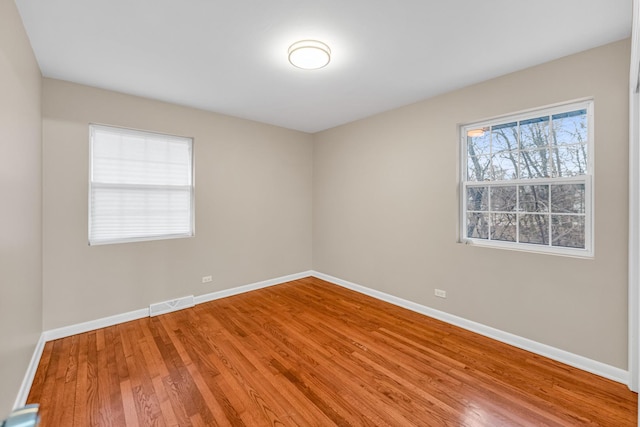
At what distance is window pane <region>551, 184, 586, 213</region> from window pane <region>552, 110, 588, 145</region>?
40 centimetres

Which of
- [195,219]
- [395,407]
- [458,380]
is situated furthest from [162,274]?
[458,380]

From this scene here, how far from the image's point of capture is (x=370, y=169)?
4020 millimetres

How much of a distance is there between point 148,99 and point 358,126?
9.27 ft

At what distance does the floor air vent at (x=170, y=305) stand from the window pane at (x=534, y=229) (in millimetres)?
3948

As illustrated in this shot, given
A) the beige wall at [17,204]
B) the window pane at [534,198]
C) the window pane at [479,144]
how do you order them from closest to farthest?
the beige wall at [17,204]
the window pane at [534,198]
the window pane at [479,144]

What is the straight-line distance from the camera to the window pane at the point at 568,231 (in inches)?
93.0

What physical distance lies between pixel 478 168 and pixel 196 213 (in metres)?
3.55

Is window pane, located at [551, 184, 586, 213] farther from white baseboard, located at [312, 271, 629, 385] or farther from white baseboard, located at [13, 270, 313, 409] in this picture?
white baseboard, located at [13, 270, 313, 409]

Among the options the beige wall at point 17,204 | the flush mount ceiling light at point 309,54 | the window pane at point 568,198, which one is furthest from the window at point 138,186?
the window pane at point 568,198

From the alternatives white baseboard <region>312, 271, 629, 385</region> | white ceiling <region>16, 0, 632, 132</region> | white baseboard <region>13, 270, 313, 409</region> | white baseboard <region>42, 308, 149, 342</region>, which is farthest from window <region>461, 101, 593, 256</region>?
white baseboard <region>42, 308, 149, 342</region>

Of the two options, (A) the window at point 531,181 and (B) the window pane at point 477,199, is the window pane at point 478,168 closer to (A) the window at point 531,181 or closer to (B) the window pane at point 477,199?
(A) the window at point 531,181

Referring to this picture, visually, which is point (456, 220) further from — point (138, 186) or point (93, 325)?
point (93, 325)

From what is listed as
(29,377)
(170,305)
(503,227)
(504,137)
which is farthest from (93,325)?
(504,137)

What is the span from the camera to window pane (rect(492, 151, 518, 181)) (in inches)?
108
